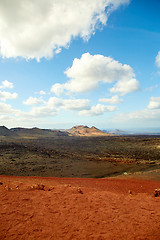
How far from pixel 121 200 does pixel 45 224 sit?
13.5ft

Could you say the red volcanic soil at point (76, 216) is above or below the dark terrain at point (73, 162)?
above

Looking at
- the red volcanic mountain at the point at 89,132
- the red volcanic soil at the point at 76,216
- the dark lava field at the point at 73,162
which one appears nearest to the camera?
the red volcanic soil at the point at 76,216

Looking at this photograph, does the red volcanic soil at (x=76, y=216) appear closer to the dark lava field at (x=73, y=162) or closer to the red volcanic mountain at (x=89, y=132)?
the dark lava field at (x=73, y=162)

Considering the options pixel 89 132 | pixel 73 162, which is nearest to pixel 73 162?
pixel 73 162

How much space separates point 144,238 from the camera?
14.3ft

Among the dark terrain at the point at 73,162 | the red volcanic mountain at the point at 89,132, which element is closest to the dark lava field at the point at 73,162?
the dark terrain at the point at 73,162

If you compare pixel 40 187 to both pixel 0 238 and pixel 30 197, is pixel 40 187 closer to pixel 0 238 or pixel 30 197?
pixel 30 197

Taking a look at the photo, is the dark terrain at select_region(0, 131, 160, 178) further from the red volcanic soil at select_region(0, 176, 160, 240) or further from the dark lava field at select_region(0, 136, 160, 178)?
the red volcanic soil at select_region(0, 176, 160, 240)

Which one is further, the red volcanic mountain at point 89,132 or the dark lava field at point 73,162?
the red volcanic mountain at point 89,132

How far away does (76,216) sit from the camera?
220 inches

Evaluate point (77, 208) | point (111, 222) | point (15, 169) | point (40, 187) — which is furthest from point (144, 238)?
point (15, 169)

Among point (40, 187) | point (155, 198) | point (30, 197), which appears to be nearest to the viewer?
point (30, 197)

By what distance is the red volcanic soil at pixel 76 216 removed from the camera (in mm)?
4539

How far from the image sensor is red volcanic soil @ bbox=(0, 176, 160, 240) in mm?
4539
